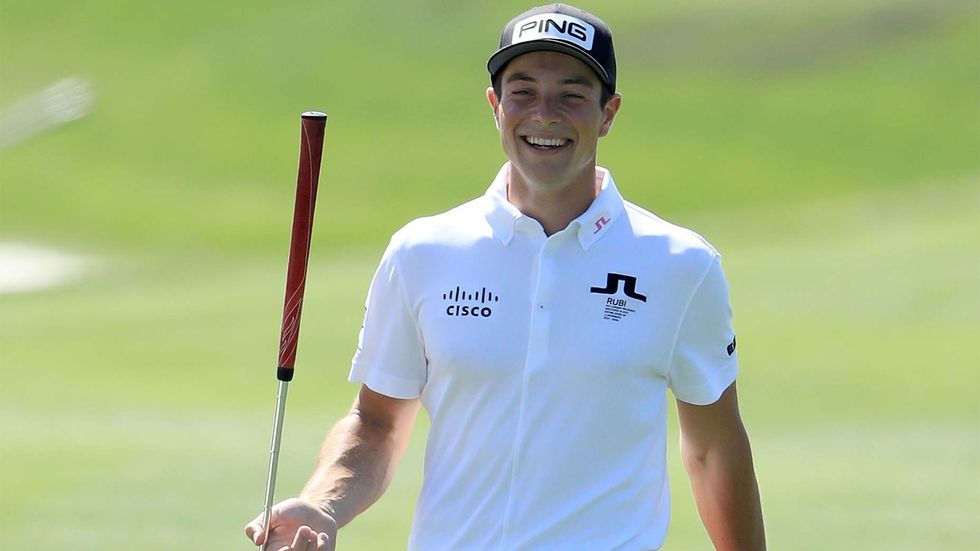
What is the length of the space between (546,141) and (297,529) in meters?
1.01

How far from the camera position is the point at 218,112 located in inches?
1123

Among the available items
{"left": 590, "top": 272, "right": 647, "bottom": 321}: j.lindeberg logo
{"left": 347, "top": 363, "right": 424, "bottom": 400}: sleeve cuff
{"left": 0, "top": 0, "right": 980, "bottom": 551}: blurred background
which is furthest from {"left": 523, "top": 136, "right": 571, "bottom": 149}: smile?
{"left": 0, "top": 0, "right": 980, "bottom": 551}: blurred background

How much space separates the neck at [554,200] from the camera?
4082 mm

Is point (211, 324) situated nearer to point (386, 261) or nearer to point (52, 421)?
point (52, 421)

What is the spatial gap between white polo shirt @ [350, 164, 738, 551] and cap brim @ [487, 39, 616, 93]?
0.29m

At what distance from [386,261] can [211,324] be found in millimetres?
15108

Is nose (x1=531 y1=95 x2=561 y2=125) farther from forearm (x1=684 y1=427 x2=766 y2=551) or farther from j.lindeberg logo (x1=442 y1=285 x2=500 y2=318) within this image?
forearm (x1=684 y1=427 x2=766 y2=551)

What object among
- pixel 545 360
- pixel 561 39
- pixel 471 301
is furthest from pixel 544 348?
pixel 561 39

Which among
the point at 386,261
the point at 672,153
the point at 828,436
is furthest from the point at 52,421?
the point at 672,153

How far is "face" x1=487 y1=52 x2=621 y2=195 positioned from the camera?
3.99 m

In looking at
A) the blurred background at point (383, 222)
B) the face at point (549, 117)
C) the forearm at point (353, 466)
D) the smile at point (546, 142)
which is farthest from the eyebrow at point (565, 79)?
the blurred background at point (383, 222)

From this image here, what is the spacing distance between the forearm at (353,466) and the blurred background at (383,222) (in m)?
6.37

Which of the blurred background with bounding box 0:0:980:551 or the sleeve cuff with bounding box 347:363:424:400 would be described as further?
the blurred background with bounding box 0:0:980:551

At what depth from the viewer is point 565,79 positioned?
407cm
